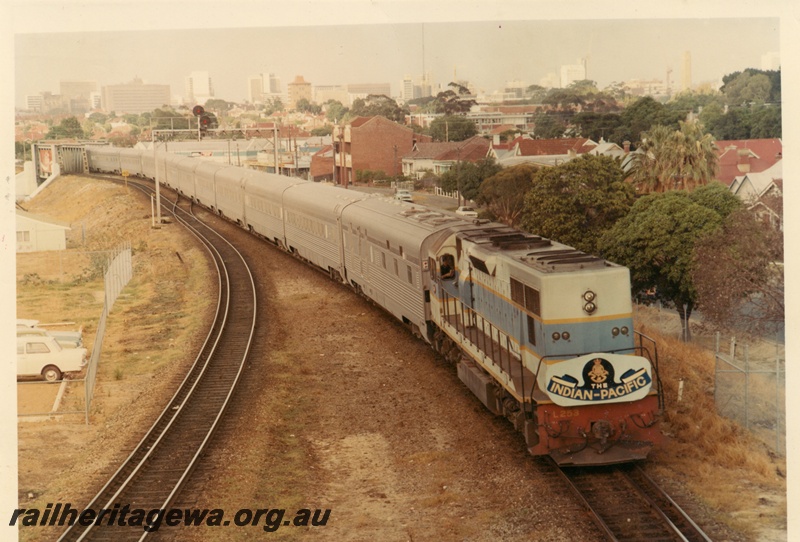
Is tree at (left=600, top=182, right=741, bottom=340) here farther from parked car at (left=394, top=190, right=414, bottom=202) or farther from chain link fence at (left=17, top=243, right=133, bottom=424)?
parked car at (left=394, top=190, right=414, bottom=202)

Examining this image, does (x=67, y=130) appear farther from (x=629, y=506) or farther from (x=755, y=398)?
(x=629, y=506)

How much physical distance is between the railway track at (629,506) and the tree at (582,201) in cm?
2668

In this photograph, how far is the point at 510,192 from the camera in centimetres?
5359

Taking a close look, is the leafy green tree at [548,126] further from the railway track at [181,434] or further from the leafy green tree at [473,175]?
the railway track at [181,434]

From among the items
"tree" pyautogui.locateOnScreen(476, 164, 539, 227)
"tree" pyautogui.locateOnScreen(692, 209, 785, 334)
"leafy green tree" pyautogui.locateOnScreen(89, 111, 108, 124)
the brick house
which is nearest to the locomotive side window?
"tree" pyautogui.locateOnScreen(692, 209, 785, 334)

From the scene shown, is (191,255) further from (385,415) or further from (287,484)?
(287,484)

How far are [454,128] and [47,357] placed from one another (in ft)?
255

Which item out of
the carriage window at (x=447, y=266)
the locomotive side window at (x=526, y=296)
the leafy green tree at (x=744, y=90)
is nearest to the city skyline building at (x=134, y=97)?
the leafy green tree at (x=744, y=90)

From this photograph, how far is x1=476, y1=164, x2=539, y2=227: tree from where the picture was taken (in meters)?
53.1

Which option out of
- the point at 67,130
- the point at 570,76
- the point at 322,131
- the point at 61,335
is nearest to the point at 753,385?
the point at 61,335

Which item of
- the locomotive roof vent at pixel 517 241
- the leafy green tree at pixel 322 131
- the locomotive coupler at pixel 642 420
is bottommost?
the locomotive coupler at pixel 642 420

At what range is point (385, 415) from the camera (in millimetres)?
18844

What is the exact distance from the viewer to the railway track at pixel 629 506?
493 inches

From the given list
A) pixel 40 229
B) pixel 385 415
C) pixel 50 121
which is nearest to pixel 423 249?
pixel 385 415
